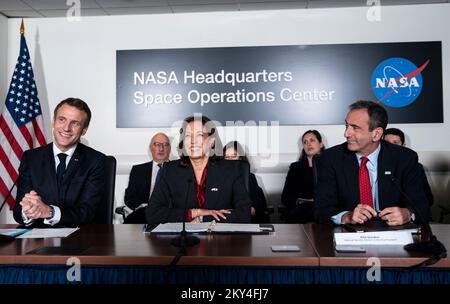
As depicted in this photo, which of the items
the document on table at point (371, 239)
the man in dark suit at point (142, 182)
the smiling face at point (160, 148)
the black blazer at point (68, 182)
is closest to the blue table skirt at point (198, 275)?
the document on table at point (371, 239)

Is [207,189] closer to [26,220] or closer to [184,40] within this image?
[26,220]

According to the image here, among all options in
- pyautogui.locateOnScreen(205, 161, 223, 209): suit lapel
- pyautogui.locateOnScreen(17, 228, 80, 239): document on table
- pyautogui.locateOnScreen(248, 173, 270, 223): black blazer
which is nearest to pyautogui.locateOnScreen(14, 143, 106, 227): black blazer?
pyautogui.locateOnScreen(17, 228, 80, 239): document on table

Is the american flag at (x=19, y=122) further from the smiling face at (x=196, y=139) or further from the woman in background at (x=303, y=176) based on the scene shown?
the woman in background at (x=303, y=176)

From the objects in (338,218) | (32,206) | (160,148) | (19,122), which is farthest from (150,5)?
(338,218)

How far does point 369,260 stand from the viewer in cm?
136

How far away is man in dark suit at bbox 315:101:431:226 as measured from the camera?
87.3 inches

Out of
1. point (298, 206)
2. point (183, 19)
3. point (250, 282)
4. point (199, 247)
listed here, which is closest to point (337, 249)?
point (250, 282)

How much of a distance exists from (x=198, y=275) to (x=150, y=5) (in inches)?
142

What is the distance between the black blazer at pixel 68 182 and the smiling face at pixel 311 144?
7.94 feet

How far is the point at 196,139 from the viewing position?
2428 mm

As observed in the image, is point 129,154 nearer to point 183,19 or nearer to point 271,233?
point 183,19

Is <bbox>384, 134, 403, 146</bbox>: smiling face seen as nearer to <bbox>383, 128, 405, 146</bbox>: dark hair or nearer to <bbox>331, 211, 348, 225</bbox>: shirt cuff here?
<bbox>383, 128, 405, 146</bbox>: dark hair

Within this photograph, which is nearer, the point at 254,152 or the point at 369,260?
the point at 369,260

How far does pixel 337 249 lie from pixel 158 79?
140 inches
